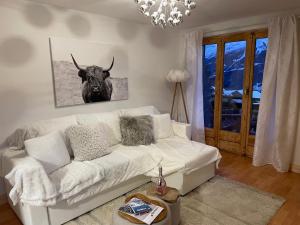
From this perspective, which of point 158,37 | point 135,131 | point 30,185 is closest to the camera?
point 30,185

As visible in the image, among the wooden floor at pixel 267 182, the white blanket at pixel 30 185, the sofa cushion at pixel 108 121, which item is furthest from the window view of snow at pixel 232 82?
the white blanket at pixel 30 185

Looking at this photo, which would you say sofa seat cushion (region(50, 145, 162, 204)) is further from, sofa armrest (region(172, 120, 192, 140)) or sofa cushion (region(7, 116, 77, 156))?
sofa armrest (region(172, 120, 192, 140))

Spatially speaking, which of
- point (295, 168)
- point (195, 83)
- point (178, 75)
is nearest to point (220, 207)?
point (295, 168)

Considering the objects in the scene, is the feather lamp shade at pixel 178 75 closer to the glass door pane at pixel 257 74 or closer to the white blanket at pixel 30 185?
the glass door pane at pixel 257 74

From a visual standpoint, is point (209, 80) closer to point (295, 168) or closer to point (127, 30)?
point (127, 30)

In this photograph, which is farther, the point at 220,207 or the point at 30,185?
the point at 220,207

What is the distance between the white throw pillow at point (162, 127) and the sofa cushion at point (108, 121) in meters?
0.58

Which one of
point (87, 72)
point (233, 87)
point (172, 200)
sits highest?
point (87, 72)

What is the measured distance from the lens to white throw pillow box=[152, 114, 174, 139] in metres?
3.30

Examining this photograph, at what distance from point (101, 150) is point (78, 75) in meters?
1.15

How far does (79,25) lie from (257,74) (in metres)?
2.84

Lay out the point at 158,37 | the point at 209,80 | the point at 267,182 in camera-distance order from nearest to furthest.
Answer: the point at 267,182
the point at 158,37
the point at 209,80

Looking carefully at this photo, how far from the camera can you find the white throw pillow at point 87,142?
7.98 feet

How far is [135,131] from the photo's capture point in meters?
3.02
